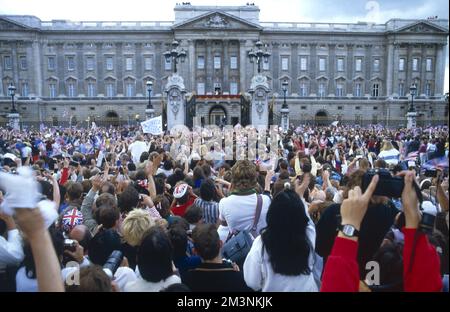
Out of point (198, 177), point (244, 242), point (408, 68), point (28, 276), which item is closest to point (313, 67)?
point (408, 68)

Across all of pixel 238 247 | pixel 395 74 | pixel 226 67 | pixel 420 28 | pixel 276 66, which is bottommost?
pixel 238 247

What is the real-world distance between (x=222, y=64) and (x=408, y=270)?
65.2 m

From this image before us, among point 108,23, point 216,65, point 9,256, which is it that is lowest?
point 9,256

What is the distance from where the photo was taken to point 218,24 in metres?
63.2

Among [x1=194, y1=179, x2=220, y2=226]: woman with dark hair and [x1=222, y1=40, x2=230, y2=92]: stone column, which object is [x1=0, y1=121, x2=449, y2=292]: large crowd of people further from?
[x1=222, y1=40, x2=230, y2=92]: stone column

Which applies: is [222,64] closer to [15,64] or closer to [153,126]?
[15,64]

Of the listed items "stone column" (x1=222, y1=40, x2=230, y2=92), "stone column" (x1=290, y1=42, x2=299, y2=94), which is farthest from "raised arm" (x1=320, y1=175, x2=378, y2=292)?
"stone column" (x1=290, y1=42, x2=299, y2=94)

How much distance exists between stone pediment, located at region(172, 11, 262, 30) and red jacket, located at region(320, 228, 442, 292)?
6426 centimetres

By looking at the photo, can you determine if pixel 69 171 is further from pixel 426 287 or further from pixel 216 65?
pixel 216 65

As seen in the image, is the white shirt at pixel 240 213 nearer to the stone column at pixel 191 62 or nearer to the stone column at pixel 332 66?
the stone column at pixel 191 62
